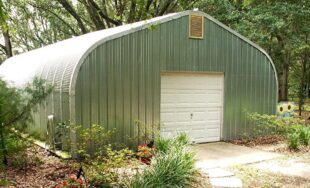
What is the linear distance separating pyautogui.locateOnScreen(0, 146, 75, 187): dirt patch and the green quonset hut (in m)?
0.98

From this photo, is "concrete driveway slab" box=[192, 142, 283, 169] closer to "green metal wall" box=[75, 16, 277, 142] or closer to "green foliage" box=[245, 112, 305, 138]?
"green metal wall" box=[75, 16, 277, 142]

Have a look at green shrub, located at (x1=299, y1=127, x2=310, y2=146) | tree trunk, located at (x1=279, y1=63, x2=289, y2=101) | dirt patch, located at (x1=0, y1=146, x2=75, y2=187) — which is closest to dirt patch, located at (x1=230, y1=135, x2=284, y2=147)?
green shrub, located at (x1=299, y1=127, x2=310, y2=146)

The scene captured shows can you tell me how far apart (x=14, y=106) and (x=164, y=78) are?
3.85 m

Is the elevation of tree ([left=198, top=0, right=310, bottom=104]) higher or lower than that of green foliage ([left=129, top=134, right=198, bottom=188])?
higher

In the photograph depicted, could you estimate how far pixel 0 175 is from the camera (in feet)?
18.1

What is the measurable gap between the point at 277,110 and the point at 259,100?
115cm

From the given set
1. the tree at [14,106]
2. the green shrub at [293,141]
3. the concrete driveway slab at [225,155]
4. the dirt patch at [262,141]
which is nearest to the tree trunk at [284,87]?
the dirt patch at [262,141]

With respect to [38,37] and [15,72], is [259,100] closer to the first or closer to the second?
[15,72]

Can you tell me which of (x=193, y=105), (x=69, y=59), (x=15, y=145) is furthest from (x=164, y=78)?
(x=15, y=145)

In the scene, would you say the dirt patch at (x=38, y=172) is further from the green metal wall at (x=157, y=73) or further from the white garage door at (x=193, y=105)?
the white garage door at (x=193, y=105)

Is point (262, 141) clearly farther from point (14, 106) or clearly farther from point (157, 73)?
point (14, 106)

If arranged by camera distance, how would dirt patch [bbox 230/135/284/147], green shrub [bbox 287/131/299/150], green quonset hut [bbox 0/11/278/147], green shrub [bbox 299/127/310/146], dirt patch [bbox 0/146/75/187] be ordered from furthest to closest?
dirt patch [bbox 230/135/284/147] → green shrub [bbox 299/127/310/146] → green shrub [bbox 287/131/299/150] → green quonset hut [bbox 0/11/278/147] → dirt patch [bbox 0/146/75/187]

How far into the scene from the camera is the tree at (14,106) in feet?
17.1

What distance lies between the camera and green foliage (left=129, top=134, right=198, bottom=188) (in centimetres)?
465
